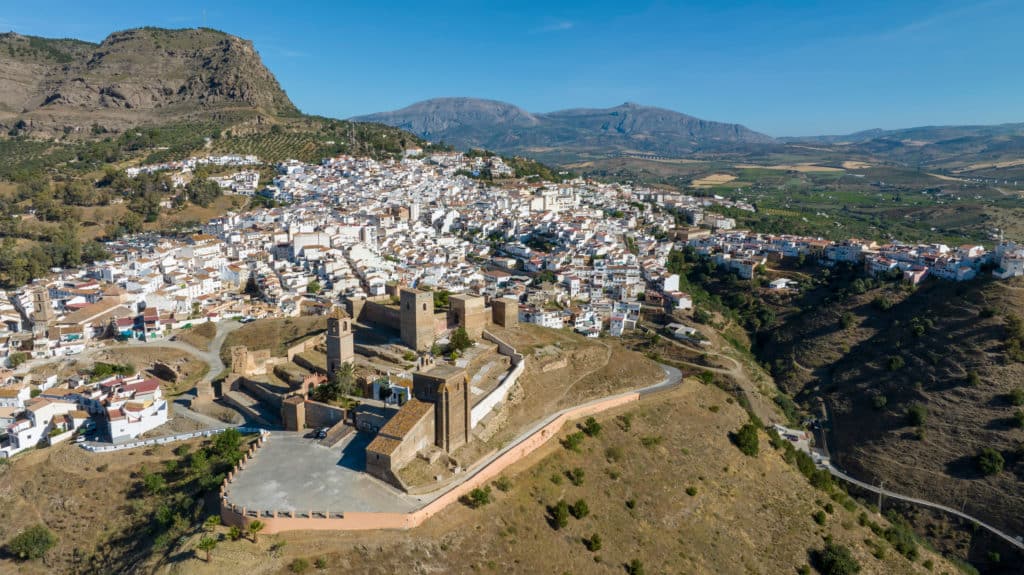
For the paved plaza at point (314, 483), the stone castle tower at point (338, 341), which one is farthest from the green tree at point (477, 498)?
the stone castle tower at point (338, 341)

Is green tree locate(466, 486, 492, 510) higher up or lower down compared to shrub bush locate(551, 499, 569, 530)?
higher up

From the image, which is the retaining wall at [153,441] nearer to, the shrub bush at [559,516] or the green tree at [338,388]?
the green tree at [338,388]

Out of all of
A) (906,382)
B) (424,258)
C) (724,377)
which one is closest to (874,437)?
(906,382)

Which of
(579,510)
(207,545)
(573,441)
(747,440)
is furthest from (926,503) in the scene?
(207,545)

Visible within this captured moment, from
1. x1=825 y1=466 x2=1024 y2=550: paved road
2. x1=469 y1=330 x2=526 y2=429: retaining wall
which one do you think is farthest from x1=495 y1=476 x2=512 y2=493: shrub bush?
x1=825 y1=466 x2=1024 y2=550: paved road

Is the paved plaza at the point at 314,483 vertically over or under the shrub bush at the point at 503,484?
over

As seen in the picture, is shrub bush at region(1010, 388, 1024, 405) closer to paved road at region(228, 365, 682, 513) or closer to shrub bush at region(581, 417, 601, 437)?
shrub bush at region(581, 417, 601, 437)
